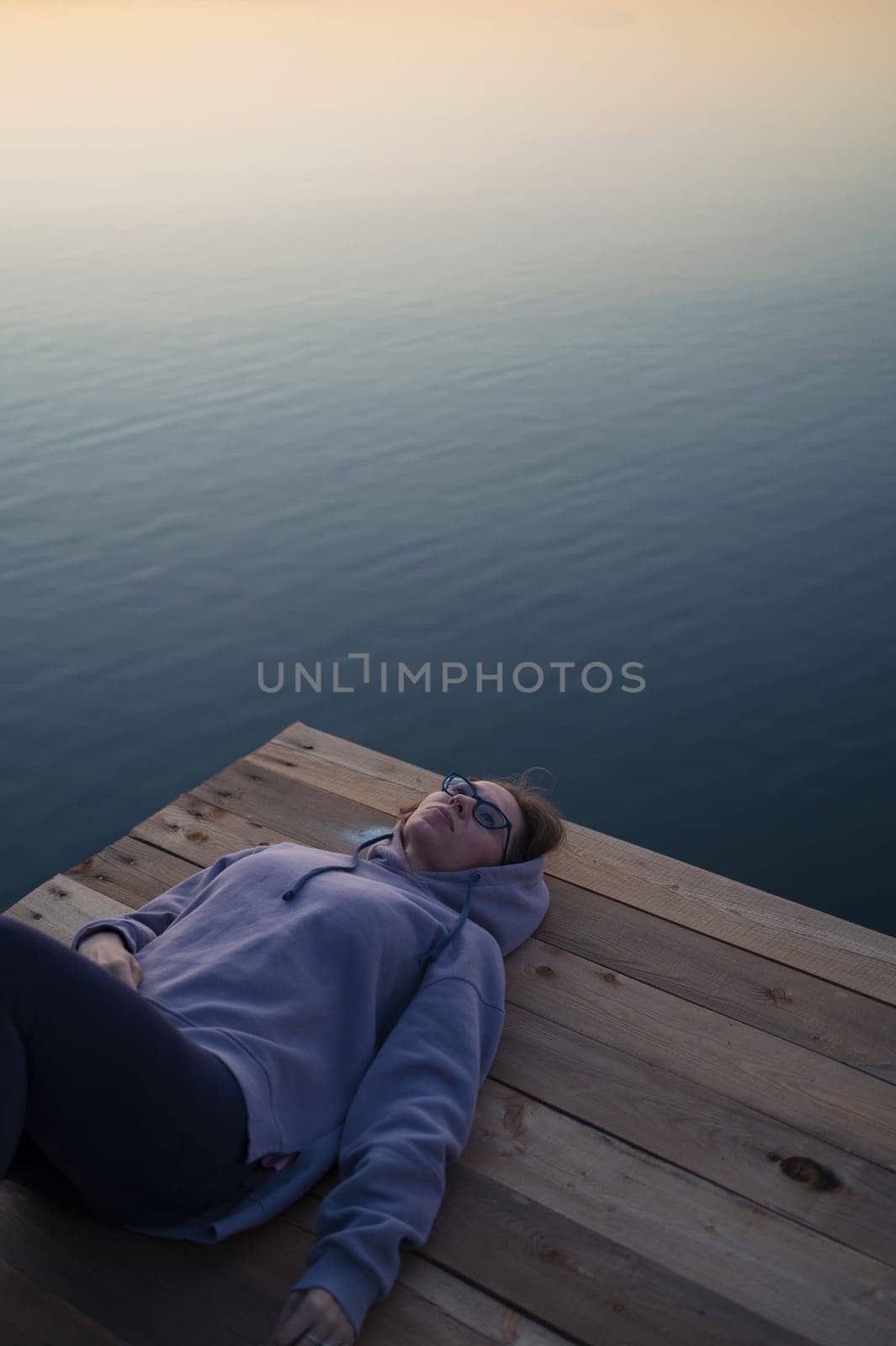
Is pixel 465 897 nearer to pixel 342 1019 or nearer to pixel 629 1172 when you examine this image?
pixel 342 1019

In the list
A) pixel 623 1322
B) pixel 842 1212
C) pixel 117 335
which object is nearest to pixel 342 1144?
pixel 623 1322

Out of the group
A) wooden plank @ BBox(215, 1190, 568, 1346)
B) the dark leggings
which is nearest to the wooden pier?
wooden plank @ BBox(215, 1190, 568, 1346)

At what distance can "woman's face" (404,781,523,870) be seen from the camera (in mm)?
2365

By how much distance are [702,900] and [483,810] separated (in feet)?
1.81

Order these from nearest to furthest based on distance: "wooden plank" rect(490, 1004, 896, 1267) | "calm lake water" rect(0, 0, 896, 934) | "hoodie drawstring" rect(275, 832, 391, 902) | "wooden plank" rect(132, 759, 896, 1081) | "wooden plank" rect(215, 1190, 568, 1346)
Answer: "wooden plank" rect(215, 1190, 568, 1346) < "wooden plank" rect(490, 1004, 896, 1267) < "hoodie drawstring" rect(275, 832, 391, 902) < "wooden plank" rect(132, 759, 896, 1081) < "calm lake water" rect(0, 0, 896, 934)

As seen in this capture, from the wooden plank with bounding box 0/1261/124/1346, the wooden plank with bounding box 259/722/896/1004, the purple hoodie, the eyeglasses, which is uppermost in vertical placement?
the eyeglasses

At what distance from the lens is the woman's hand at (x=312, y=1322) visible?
1.63 m

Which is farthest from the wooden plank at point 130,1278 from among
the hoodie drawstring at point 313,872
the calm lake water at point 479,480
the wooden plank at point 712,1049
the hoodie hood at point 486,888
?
the calm lake water at point 479,480

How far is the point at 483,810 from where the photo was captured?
7.98 feet

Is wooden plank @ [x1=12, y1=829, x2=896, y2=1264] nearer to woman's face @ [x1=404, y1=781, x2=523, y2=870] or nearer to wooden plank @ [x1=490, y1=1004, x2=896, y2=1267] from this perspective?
wooden plank @ [x1=490, y1=1004, x2=896, y2=1267]

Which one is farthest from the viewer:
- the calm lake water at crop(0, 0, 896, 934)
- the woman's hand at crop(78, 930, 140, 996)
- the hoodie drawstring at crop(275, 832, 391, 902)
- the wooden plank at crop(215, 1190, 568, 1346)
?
the calm lake water at crop(0, 0, 896, 934)

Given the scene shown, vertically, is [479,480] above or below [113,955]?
below

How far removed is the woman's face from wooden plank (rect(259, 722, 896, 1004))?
0.32 metres

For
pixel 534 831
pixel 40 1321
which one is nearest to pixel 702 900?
pixel 534 831
